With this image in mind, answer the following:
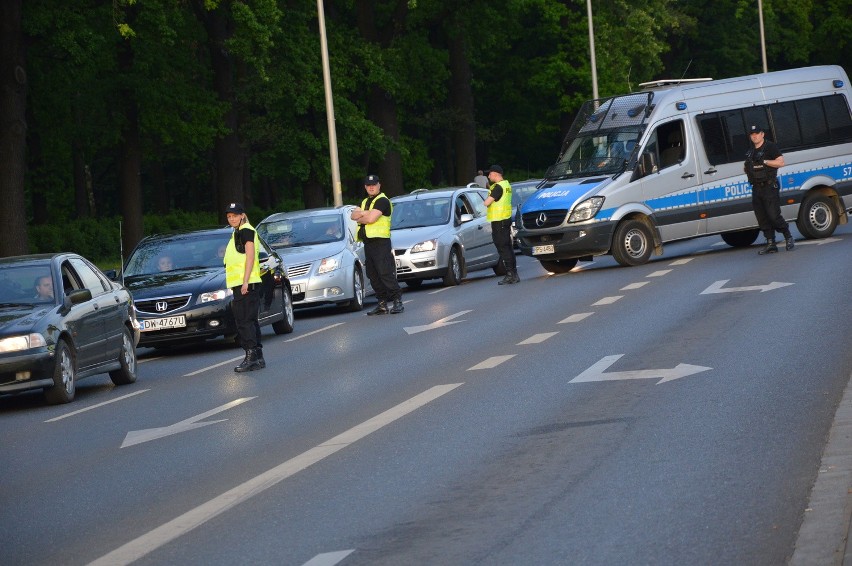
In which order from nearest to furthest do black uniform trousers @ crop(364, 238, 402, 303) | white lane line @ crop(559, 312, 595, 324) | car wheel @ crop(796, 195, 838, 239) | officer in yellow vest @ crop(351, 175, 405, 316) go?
white lane line @ crop(559, 312, 595, 324)
officer in yellow vest @ crop(351, 175, 405, 316)
black uniform trousers @ crop(364, 238, 402, 303)
car wheel @ crop(796, 195, 838, 239)

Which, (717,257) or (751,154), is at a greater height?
(751,154)

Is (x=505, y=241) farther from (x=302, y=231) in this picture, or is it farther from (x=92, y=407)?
(x=92, y=407)

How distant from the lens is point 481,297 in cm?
2370

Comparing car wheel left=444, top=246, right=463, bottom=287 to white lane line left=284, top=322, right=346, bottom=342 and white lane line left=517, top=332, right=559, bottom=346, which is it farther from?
white lane line left=517, top=332, right=559, bottom=346

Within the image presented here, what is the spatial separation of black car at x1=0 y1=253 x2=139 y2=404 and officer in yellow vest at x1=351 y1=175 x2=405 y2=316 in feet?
16.9

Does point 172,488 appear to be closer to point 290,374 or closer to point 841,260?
point 290,374

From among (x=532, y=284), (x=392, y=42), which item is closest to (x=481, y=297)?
(x=532, y=284)

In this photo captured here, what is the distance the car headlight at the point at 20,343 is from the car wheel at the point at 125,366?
1929 millimetres

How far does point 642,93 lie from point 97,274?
12.4 m

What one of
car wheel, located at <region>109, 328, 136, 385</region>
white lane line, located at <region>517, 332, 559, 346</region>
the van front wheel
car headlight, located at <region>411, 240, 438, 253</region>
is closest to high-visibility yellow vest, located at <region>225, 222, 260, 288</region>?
car wheel, located at <region>109, 328, 136, 385</region>

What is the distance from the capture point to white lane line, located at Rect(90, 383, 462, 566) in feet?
24.5

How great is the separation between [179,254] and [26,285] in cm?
516

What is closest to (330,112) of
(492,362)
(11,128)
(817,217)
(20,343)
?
(11,128)

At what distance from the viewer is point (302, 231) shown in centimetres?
2550
